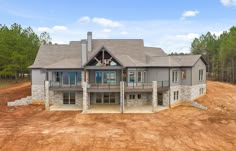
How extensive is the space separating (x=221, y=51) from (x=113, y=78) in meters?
42.5

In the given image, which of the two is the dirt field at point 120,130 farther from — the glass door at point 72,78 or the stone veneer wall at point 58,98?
the glass door at point 72,78

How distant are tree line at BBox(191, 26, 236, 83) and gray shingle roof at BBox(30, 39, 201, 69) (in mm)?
31904

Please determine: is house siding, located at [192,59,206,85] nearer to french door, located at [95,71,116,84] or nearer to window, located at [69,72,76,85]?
french door, located at [95,71,116,84]

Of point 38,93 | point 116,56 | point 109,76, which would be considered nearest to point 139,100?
point 109,76

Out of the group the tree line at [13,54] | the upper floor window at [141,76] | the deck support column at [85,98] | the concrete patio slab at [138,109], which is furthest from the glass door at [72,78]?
the tree line at [13,54]

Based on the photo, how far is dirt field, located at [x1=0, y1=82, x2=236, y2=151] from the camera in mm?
15664

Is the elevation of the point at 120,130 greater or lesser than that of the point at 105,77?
lesser

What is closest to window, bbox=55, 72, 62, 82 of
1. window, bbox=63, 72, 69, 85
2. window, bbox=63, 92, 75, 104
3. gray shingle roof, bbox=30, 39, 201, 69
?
window, bbox=63, 72, 69, 85

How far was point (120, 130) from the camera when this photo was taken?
18922mm

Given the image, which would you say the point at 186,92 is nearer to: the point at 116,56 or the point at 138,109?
the point at 138,109

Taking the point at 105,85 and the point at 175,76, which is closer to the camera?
the point at 105,85

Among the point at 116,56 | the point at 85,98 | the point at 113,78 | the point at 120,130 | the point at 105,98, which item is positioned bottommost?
the point at 120,130

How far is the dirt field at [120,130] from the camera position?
617 inches

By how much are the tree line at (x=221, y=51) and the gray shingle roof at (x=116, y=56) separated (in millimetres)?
31904
